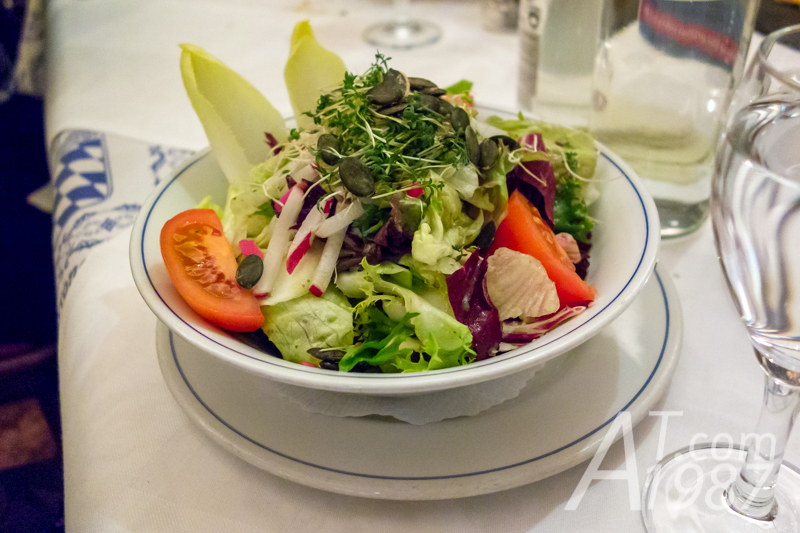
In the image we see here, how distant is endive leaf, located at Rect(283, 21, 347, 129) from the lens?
1180 mm

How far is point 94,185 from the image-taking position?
1.48 meters

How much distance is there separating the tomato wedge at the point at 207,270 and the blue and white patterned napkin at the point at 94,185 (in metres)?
0.46

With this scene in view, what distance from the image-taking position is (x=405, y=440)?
81cm

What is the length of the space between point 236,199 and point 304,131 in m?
0.20

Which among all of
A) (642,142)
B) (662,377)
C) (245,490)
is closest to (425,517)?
(245,490)

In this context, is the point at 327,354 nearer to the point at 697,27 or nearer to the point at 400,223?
the point at 400,223

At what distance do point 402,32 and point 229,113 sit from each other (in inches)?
57.2

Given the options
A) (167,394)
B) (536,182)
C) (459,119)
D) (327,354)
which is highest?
(459,119)

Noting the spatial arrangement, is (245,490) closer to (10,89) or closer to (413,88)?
(413,88)

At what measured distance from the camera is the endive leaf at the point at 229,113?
1125mm

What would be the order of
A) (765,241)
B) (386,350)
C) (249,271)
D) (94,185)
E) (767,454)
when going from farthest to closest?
1. (94,185)
2. (249,271)
3. (386,350)
4. (767,454)
5. (765,241)

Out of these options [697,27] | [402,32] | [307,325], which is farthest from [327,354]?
[402,32]

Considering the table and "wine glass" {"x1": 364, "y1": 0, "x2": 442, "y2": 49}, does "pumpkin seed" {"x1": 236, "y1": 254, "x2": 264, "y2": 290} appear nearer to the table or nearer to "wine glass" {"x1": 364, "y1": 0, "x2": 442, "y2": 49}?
the table

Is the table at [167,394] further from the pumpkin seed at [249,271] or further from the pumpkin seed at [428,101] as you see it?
the pumpkin seed at [428,101]
